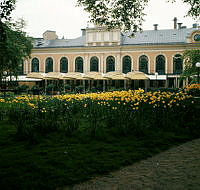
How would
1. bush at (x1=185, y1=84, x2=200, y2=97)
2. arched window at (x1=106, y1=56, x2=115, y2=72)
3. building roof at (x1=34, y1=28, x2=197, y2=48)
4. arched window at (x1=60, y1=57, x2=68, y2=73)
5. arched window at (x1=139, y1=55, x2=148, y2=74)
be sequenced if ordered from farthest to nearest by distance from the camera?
arched window at (x1=60, y1=57, x2=68, y2=73), arched window at (x1=106, y1=56, x2=115, y2=72), arched window at (x1=139, y1=55, x2=148, y2=74), building roof at (x1=34, y1=28, x2=197, y2=48), bush at (x1=185, y1=84, x2=200, y2=97)

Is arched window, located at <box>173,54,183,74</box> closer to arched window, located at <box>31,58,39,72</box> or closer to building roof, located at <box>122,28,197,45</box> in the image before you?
building roof, located at <box>122,28,197,45</box>

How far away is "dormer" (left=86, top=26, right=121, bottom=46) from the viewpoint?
35344 millimetres

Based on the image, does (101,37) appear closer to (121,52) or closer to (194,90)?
(121,52)

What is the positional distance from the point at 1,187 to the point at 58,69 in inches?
1404

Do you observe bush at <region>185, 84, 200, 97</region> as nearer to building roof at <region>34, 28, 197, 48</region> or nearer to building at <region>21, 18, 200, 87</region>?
building at <region>21, 18, 200, 87</region>

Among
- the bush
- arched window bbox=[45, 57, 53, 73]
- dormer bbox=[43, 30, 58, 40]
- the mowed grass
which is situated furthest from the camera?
dormer bbox=[43, 30, 58, 40]

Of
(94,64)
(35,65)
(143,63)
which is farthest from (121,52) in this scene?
(35,65)

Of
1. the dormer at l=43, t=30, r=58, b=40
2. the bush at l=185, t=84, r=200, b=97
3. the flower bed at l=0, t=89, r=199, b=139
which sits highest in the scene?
the dormer at l=43, t=30, r=58, b=40

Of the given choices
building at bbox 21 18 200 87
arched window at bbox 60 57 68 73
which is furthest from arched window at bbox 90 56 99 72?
arched window at bbox 60 57 68 73

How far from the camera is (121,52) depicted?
35.0 m

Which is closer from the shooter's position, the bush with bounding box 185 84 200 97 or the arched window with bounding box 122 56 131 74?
the bush with bounding box 185 84 200 97

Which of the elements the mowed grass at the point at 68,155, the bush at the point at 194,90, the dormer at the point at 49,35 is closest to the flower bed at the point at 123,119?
the mowed grass at the point at 68,155

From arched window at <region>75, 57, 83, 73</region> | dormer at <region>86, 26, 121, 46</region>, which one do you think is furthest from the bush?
arched window at <region>75, 57, 83, 73</region>

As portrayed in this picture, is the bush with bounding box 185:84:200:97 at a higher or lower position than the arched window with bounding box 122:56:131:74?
lower
